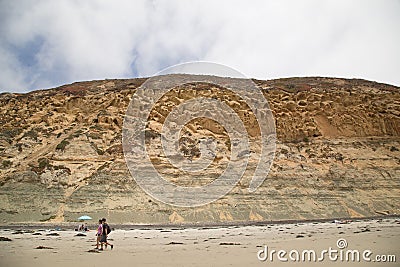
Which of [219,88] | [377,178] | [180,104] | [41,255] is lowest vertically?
[41,255]

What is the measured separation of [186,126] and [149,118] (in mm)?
4064

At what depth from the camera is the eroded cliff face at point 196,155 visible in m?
31.5

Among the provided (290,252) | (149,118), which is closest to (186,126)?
(149,118)

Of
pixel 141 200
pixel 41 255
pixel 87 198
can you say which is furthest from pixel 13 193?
pixel 41 255

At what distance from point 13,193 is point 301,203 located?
23880 millimetres

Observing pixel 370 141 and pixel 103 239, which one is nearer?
pixel 103 239

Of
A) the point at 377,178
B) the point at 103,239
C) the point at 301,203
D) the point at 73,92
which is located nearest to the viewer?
the point at 103,239

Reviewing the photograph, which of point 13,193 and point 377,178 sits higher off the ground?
point 377,178

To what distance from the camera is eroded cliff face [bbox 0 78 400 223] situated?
103 feet

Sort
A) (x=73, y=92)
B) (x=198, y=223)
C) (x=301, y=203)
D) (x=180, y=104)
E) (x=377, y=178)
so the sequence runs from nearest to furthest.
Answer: (x=198, y=223) < (x=301, y=203) < (x=377, y=178) < (x=180, y=104) < (x=73, y=92)

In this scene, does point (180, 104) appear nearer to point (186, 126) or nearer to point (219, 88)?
point (186, 126)

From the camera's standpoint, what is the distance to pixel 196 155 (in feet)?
124

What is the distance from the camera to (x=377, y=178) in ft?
124

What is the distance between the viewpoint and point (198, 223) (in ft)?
Result: 98.9
